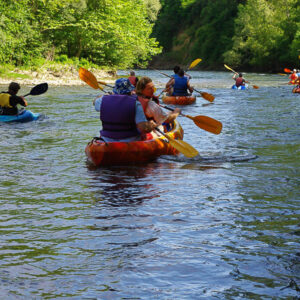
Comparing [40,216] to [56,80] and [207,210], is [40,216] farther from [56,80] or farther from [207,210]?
[56,80]

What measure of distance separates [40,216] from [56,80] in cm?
2385

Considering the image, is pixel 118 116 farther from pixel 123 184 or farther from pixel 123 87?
pixel 123 184

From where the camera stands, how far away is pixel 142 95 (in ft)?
23.5

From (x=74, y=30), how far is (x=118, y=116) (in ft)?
86.2

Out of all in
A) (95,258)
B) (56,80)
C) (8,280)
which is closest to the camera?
(8,280)

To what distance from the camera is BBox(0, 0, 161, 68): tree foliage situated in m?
27.1

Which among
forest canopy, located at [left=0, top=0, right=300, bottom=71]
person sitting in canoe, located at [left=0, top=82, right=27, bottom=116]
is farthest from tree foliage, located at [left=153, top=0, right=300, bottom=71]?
person sitting in canoe, located at [left=0, top=82, right=27, bottom=116]

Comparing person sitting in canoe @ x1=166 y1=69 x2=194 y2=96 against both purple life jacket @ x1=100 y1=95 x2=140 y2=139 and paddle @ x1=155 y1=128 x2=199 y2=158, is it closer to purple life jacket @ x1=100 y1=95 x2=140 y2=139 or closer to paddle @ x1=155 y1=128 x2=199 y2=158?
paddle @ x1=155 y1=128 x2=199 y2=158

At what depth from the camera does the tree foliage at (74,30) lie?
88.9ft

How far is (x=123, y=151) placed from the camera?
7105 millimetres

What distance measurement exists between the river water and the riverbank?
1777 centimetres

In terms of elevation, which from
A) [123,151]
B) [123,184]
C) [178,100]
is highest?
[178,100]

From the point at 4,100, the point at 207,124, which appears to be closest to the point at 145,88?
the point at 207,124

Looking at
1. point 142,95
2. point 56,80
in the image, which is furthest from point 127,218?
point 56,80
